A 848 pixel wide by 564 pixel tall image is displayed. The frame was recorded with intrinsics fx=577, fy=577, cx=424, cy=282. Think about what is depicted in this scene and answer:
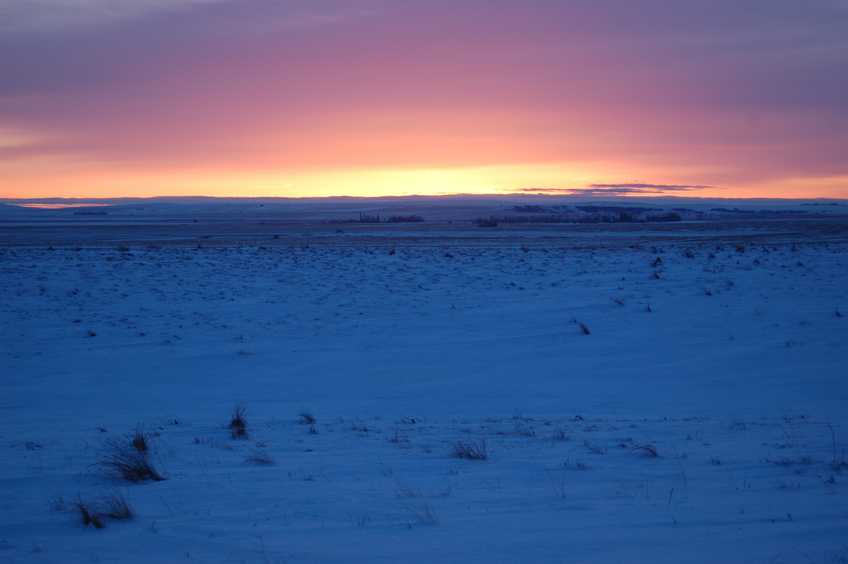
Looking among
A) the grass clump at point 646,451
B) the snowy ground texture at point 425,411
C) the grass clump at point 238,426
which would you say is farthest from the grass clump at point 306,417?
the grass clump at point 646,451

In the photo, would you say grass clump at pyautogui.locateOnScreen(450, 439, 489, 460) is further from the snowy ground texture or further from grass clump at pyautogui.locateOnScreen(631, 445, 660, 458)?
grass clump at pyautogui.locateOnScreen(631, 445, 660, 458)

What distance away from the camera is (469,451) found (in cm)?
600

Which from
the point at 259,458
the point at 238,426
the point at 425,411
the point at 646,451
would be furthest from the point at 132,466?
the point at 646,451

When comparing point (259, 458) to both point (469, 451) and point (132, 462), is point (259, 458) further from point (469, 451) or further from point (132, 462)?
point (469, 451)

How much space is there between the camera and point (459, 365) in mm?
11477

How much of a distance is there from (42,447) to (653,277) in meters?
17.1

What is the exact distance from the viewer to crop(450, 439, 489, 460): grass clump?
5.88 meters

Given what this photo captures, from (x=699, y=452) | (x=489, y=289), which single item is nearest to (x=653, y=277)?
(x=489, y=289)

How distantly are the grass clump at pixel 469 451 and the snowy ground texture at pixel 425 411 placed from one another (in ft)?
0.17

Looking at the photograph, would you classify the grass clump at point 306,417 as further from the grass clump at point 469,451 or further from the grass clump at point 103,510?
the grass clump at point 103,510

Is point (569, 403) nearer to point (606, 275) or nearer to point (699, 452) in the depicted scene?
point (699, 452)

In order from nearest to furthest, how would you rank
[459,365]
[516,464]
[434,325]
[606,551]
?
1. [606,551]
2. [516,464]
3. [459,365]
4. [434,325]

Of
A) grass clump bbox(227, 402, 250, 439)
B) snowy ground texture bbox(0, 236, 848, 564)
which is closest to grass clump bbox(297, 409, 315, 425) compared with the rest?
snowy ground texture bbox(0, 236, 848, 564)

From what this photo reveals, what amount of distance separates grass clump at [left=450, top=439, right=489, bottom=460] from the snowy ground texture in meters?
0.05
